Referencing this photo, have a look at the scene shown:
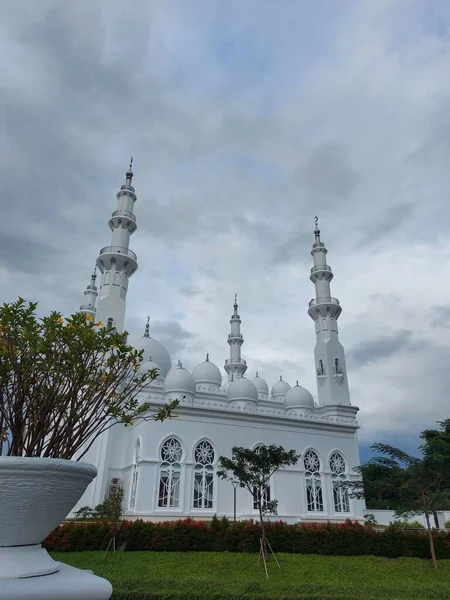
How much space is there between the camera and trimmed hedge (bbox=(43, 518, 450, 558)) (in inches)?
527

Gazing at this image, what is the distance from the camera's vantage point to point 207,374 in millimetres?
29484

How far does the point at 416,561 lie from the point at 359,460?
10.9 meters

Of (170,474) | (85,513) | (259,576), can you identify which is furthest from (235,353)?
(259,576)

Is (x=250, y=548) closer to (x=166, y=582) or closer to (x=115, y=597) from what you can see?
(x=166, y=582)

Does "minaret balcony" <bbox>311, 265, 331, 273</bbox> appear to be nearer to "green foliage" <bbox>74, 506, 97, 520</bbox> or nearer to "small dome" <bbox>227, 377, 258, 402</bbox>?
"small dome" <bbox>227, 377, 258, 402</bbox>

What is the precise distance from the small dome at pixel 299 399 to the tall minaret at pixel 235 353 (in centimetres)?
929

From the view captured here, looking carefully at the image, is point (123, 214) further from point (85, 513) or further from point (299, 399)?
point (85, 513)

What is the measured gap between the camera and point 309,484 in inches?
866

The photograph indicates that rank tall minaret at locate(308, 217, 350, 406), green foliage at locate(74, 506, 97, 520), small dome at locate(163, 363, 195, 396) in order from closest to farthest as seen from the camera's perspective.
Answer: green foliage at locate(74, 506, 97, 520) < small dome at locate(163, 363, 195, 396) < tall minaret at locate(308, 217, 350, 406)

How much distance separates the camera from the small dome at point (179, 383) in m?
22.6

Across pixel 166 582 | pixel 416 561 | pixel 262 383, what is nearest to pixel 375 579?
pixel 416 561

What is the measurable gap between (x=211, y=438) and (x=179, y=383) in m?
3.48

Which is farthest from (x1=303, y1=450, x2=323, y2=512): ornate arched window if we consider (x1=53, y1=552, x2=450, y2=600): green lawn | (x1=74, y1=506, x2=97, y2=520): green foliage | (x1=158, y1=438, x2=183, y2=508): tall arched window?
(x1=74, y1=506, x2=97, y2=520): green foliage

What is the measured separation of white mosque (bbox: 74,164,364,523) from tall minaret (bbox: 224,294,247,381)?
6.49 metres
